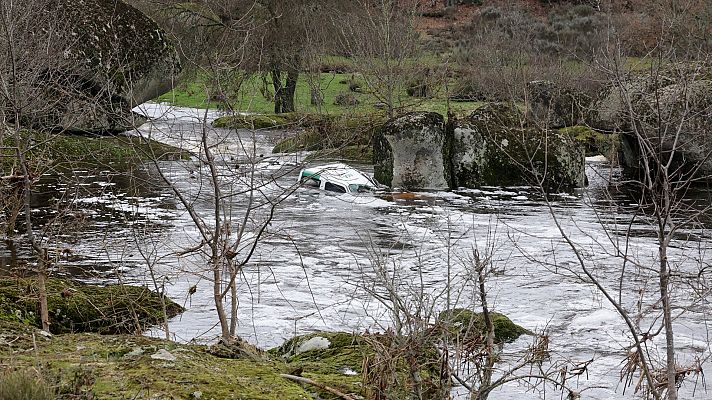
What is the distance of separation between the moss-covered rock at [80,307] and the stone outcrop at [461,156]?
1158 centimetres

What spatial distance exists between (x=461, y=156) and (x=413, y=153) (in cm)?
123

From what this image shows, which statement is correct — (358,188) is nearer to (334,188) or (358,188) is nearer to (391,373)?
(334,188)

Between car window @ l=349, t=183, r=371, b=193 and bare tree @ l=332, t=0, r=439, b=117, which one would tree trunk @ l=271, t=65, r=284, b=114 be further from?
car window @ l=349, t=183, r=371, b=193

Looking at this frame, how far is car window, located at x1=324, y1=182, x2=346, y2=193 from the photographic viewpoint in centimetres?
1952

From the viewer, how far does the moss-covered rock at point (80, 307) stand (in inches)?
322

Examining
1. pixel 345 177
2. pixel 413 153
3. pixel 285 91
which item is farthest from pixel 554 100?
pixel 285 91

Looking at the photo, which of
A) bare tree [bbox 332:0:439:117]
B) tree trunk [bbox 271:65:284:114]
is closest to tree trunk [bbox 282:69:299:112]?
tree trunk [bbox 271:65:284:114]

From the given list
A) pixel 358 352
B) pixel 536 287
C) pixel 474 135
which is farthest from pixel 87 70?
pixel 358 352

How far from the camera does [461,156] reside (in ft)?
69.1

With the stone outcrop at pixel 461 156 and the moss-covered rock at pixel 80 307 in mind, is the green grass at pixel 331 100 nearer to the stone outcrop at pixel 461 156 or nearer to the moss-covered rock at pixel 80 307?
the stone outcrop at pixel 461 156

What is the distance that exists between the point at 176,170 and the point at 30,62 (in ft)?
27.5

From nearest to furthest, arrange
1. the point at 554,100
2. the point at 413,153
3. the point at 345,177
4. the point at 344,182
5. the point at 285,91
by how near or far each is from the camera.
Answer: the point at 344,182 → the point at 345,177 → the point at 413,153 → the point at 554,100 → the point at 285,91

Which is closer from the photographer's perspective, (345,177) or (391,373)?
(391,373)

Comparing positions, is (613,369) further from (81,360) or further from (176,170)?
(176,170)
